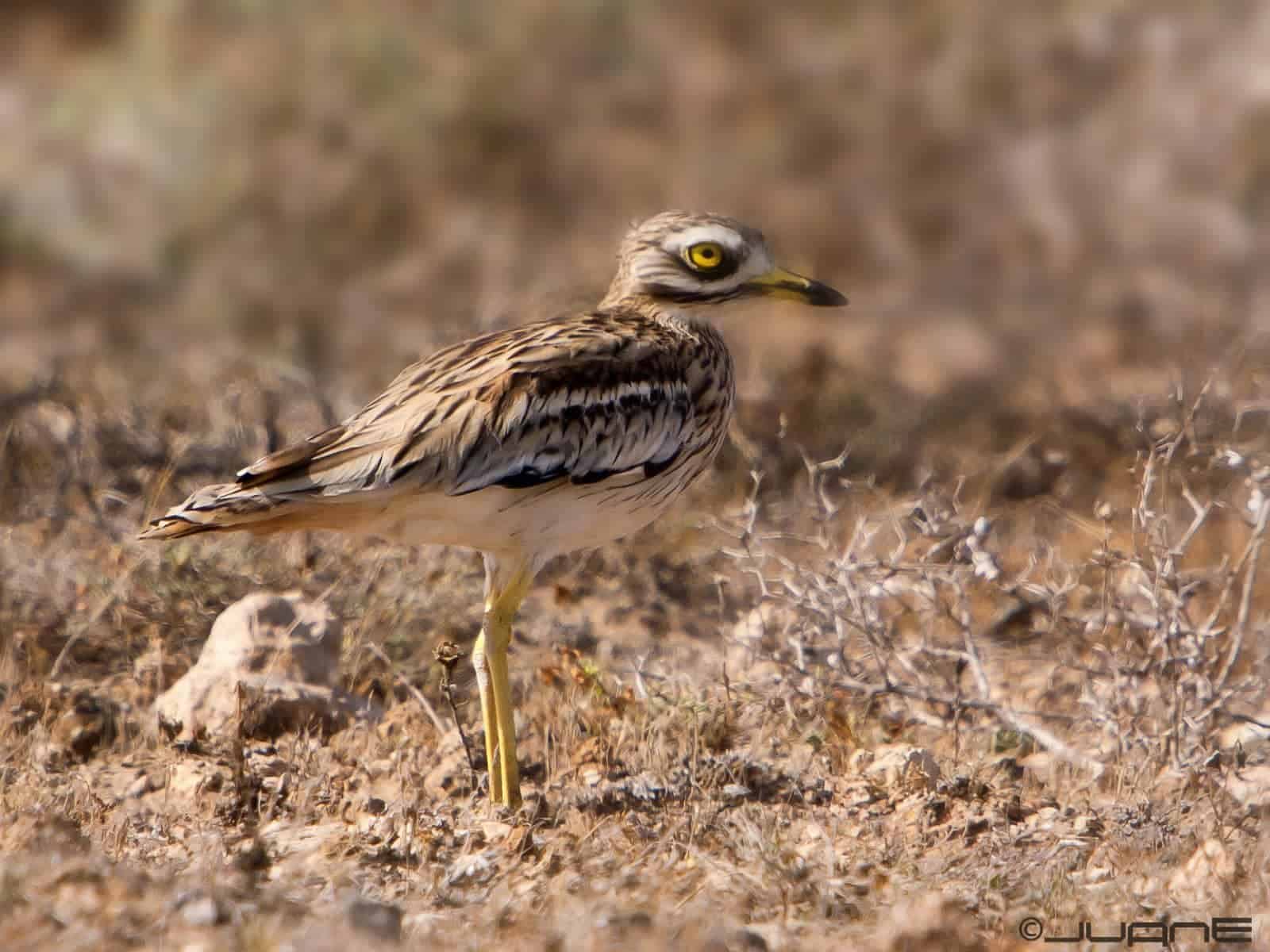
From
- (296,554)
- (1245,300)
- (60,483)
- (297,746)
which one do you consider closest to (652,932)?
(297,746)

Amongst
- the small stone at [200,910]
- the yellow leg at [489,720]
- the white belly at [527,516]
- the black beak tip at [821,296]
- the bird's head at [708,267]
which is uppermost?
the bird's head at [708,267]

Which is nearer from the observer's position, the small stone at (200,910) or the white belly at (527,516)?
the small stone at (200,910)

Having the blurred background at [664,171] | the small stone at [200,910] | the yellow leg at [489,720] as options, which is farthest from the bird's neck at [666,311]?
the blurred background at [664,171]

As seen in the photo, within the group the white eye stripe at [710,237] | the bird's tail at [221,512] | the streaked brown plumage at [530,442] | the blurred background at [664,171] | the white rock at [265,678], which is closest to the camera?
the bird's tail at [221,512]

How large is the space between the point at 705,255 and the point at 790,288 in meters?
0.26

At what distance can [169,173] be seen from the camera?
1020cm

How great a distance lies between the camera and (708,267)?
5055 millimetres

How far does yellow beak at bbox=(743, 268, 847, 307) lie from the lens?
5098 mm

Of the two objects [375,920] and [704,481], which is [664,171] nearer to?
[704,481]

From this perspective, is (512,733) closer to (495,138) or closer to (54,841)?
(54,841)

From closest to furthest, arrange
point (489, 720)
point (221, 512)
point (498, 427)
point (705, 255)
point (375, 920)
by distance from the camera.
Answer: point (375, 920), point (221, 512), point (498, 427), point (489, 720), point (705, 255)

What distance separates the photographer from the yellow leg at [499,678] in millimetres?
4582

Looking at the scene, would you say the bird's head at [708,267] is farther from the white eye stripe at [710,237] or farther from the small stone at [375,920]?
the small stone at [375,920]

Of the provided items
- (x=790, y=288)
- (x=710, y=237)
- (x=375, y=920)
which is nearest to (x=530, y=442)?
(x=710, y=237)
